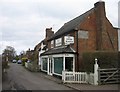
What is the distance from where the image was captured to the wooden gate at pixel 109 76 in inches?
752

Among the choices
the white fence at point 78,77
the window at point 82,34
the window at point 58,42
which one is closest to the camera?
the white fence at point 78,77

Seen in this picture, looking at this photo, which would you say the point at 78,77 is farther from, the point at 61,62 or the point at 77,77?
the point at 61,62

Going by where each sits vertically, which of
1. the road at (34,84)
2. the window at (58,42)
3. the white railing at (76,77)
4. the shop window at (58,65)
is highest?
the window at (58,42)

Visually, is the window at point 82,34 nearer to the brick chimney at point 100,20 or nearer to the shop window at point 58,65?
the brick chimney at point 100,20

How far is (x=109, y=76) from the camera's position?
19.3 meters

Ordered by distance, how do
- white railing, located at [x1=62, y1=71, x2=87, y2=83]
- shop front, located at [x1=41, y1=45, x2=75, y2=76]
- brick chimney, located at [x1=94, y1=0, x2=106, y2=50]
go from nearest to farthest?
white railing, located at [x1=62, y1=71, x2=87, y2=83] → shop front, located at [x1=41, y1=45, x2=75, y2=76] → brick chimney, located at [x1=94, y1=0, x2=106, y2=50]

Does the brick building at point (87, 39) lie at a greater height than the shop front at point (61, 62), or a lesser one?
greater

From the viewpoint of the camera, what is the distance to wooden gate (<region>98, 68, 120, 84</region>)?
19109 millimetres

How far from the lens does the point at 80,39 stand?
26047 mm

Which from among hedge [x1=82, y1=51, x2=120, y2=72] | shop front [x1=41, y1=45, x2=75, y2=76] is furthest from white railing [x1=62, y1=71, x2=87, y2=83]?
shop front [x1=41, y1=45, x2=75, y2=76]

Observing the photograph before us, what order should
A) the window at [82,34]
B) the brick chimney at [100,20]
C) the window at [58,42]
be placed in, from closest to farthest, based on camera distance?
the window at [82,34]
the brick chimney at [100,20]
the window at [58,42]

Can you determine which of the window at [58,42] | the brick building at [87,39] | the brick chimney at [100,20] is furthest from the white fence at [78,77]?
the window at [58,42]

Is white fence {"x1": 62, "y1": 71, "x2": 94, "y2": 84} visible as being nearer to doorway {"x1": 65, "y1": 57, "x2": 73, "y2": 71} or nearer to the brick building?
the brick building

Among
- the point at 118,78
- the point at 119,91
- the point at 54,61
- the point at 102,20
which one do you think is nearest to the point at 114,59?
the point at 118,78
